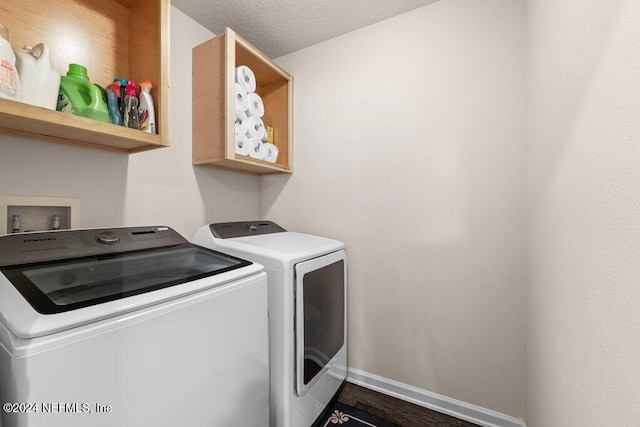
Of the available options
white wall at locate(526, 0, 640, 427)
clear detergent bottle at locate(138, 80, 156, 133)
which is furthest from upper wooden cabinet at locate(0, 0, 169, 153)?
white wall at locate(526, 0, 640, 427)

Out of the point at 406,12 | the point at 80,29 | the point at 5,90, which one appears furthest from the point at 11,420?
the point at 406,12

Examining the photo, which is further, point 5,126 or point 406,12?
point 406,12

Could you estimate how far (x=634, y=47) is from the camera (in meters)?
0.50

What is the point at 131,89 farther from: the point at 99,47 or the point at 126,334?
the point at 126,334

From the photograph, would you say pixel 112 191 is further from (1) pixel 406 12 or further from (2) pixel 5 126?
(1) pixel 406 12

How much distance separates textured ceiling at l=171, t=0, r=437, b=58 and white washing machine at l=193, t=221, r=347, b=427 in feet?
4.73

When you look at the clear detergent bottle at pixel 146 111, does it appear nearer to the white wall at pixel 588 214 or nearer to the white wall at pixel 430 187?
the white wall at pixel 430 187

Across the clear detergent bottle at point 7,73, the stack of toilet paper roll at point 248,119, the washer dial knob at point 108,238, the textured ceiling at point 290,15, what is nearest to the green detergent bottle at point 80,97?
the clear detergent bottle at point 7,73

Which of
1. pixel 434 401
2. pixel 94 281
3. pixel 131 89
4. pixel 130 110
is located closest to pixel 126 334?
pixel 94 281

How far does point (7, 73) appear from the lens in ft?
2.85

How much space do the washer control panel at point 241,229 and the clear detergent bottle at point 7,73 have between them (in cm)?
97

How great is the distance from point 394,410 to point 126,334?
1722mm

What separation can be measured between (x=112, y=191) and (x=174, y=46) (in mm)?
1046

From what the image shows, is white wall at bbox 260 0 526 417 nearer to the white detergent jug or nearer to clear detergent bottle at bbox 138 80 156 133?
clear detergent bottle at bbox 138 80 156 133
